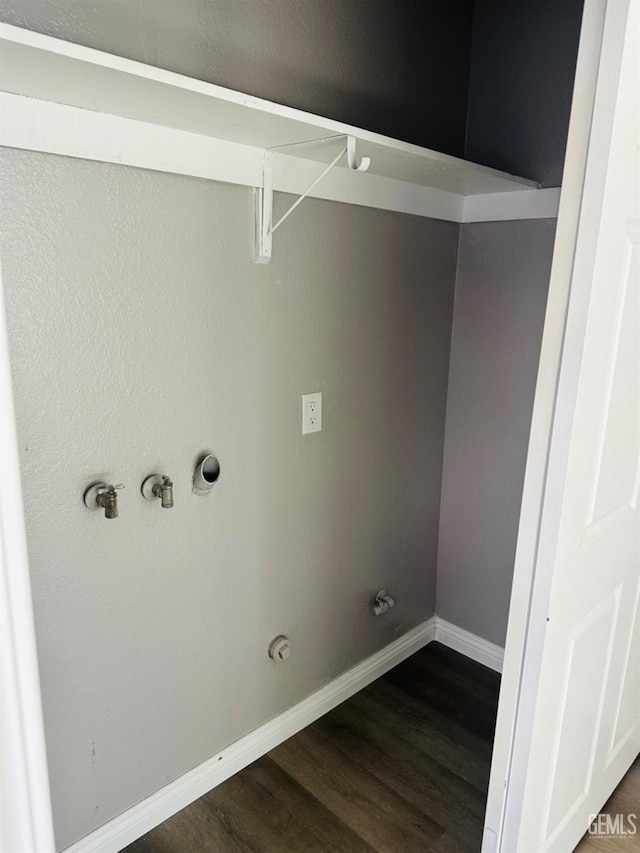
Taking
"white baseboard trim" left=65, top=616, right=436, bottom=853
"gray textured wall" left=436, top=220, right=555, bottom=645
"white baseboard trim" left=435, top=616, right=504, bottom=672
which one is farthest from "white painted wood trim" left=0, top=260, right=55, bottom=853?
"white baseboard trim" left=435, top=616, right=504, bottom=672

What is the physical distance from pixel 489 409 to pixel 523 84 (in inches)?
41.6

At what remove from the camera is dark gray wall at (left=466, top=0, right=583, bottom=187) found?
6.10 feet

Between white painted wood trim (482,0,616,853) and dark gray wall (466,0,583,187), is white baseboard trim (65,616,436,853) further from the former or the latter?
dark gray wall (466,0,583,187)

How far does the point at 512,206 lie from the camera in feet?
6.57

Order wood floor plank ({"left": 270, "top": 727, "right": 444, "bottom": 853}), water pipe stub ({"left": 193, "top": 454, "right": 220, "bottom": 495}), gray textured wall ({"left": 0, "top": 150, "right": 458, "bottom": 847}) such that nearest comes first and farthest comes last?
gray textured wall ({"left": 0, "top": 150, "right": 458, "bottom": 847})
water pipe stub ({"left": 193, "top": 454, "right": 220, "bottom": 495})
wood floor plank ({"left": 270, "top": 727, "right": 444, "bottom": 853})

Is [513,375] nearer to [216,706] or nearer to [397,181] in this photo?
[397,181]

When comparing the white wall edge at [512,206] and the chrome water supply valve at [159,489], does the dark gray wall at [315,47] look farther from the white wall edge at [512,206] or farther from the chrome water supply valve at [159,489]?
the chrome water supply valve at [159,489]

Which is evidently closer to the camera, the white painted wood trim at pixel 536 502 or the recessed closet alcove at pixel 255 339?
the white painted wood trim at pixel 536 502

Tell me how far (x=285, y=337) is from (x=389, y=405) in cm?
53

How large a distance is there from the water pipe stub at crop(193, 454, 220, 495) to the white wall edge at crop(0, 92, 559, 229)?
0.67 metres

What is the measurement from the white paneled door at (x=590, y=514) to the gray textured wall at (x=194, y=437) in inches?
30.8

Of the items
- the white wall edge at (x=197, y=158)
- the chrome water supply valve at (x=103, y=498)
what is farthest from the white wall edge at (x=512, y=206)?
the chrome water supply valve at (x=103, y=498)

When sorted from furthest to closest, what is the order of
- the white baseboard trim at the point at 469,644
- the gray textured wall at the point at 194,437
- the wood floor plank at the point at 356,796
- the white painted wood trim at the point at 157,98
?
the white baseboard trim at the point at 469,644, the wood floor plank at the point at 356,796, the gray textured wall at the point at 194,437, the white painted wood trim at the point at 157,98

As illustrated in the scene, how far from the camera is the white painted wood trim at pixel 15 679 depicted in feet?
2.34
